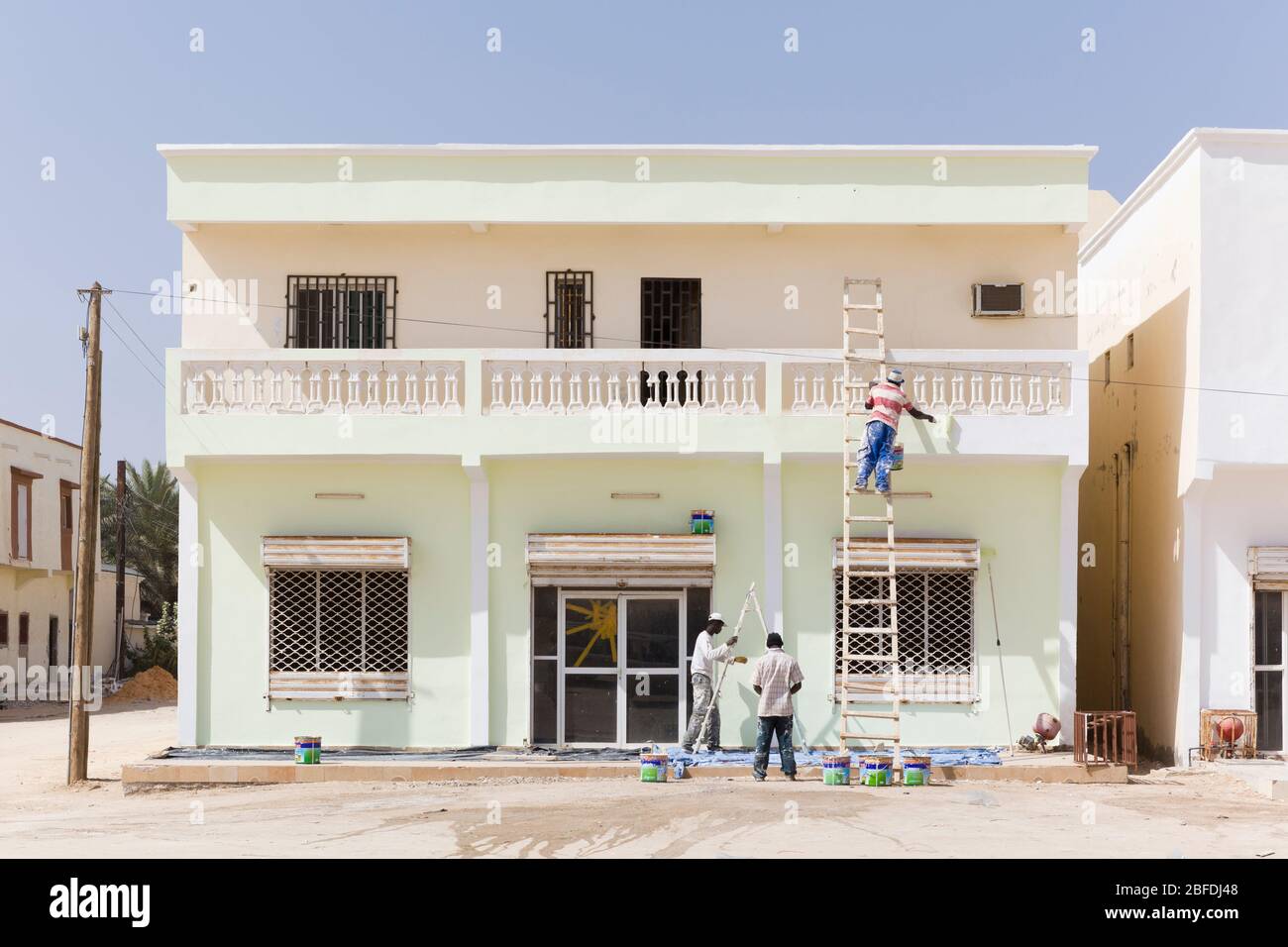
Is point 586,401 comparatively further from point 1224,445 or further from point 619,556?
point 1224,445

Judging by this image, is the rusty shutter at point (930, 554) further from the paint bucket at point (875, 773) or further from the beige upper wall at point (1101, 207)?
the beige upper wall at point (1101, 207)

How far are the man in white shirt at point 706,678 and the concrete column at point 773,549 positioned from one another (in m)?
0.54

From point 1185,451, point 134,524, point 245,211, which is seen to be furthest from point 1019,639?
point 134,524

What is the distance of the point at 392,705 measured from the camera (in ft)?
54.1

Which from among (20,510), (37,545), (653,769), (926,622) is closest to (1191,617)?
(926,622)

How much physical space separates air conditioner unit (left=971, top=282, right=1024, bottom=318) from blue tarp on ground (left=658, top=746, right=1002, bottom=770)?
16.9ft

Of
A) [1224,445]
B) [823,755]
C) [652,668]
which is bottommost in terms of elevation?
[823,755]

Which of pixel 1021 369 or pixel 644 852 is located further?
pixel 1021 369

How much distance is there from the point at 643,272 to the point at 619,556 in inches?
141

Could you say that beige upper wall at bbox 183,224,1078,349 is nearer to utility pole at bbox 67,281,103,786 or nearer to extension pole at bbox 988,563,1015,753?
utility pole at bbox 67,281,103,786

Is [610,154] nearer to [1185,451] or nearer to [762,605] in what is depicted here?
[762,605]

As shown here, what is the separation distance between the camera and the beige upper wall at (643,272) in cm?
1744

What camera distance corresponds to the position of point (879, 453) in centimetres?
1545

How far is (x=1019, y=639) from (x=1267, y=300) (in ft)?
15.5
